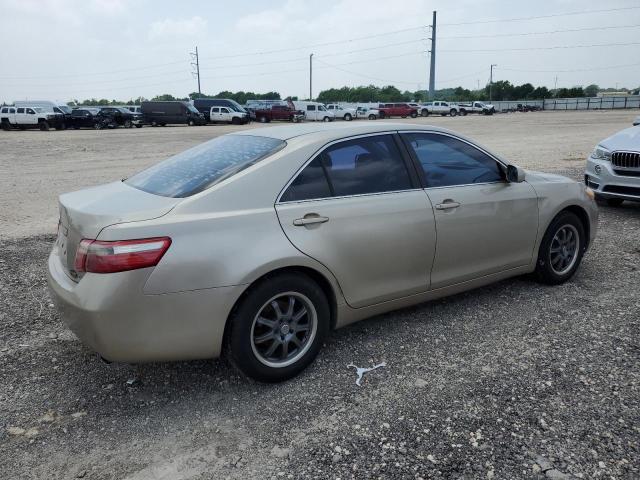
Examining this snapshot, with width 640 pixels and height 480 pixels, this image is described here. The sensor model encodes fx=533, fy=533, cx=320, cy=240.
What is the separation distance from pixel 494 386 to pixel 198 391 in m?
1.83

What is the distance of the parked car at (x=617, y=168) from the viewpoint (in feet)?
24.9

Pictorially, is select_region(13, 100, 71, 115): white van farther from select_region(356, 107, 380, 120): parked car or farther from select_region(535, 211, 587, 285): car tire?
select_region(535, 211, 587, 285): car tire

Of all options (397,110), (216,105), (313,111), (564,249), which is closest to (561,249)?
(564,249)

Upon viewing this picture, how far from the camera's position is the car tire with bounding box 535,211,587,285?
473 centimetres

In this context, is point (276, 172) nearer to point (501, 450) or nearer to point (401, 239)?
point (401, 239)

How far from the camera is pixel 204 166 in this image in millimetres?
3555

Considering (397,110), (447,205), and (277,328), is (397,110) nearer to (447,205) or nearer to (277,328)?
(447,205)

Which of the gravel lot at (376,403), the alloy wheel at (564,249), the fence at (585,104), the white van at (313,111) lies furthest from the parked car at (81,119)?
the fence at (585,104)

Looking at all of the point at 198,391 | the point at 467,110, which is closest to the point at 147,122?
the point at 467,110

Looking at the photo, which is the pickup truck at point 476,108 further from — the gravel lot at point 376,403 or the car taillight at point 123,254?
the car taillight at point 123,254

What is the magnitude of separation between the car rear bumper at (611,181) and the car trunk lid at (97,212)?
6.93 metres

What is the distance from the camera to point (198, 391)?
10.9 feet

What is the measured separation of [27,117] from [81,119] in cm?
335

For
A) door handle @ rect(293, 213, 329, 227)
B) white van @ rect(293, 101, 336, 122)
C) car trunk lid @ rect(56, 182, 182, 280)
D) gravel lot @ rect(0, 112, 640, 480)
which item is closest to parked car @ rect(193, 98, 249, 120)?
white van @ rect(293, 101, 336, 122)
